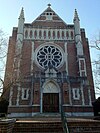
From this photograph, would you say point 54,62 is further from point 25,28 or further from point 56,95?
point 25,28

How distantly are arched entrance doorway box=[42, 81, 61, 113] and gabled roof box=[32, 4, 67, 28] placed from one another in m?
11.7

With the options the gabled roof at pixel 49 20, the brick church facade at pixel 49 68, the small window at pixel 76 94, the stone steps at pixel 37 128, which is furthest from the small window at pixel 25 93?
the stone steps at pixel 37 128

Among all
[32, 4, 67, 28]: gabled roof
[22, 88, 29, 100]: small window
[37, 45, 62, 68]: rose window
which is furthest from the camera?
[32, 4, 67, 28]: gabled roof

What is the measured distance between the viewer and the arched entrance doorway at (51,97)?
20.1 meters

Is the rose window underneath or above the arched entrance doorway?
above

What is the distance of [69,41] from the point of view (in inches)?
1032

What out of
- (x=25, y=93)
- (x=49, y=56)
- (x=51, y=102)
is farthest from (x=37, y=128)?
(x=49, y=56)

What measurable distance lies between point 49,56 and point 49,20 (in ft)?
25.2

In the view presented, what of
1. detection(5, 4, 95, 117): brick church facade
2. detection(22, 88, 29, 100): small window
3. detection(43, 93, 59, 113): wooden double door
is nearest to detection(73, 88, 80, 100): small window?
detection(5, 4, 95, 117): brick church facade

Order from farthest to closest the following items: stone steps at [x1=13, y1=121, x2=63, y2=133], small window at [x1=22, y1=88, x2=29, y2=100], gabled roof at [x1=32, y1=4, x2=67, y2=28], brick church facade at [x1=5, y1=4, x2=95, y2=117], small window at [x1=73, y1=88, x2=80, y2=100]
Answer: gabled roof at [x1=32, y1=4, x2=67, y2=28] < small window at [x1=73, y1=88, x2=80, y2=100] < small window at [x1=22, y1=88, x2=29, y2=100] < brick church facade at [x1=5, y1=4, x2=95, y2=117] < stone steps at [x1=13, y1=121, x2=63, y2=133]

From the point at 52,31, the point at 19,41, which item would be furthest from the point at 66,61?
the point at 19,41

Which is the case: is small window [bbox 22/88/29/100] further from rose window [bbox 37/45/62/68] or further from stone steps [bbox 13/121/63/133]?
stone steps [bbox 13/121/63/133]

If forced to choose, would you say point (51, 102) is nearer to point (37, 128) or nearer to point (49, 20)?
point (37, 128)

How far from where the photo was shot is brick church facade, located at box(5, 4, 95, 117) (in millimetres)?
20031
